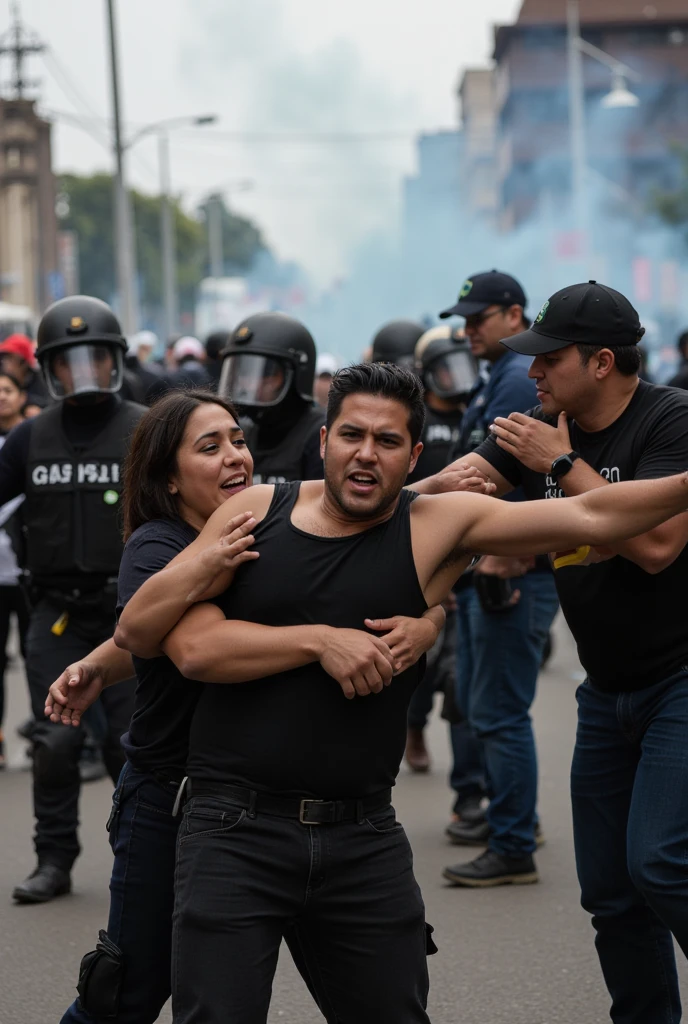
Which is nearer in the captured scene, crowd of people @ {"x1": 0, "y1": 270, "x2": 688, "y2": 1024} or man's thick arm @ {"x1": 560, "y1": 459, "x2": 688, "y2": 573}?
crowd of people @ {"x1": 0, "y1": 270, "x2": 688, "y2": 1024}

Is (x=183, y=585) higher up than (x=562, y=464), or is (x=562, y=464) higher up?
(x=562, y=464)

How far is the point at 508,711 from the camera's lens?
6020 millimetres

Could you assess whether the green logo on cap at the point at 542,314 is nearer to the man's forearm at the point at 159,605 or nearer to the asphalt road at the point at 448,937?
the man's forearm at the point at 159,605

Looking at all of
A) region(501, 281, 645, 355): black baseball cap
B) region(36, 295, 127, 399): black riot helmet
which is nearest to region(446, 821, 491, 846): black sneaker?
region(36, 295, 127, 399): black riot helmet

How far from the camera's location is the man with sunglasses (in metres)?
5.97

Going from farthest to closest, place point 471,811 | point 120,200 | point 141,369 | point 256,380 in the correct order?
point 120,200 < point 141,369 < point 471,811 < point 256,380

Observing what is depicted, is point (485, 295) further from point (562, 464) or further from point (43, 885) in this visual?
point (43, 885)

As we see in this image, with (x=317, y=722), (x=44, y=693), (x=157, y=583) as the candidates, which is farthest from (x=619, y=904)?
(x=44, y=693)

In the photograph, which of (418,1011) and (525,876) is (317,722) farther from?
(525,876)

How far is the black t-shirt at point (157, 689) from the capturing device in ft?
11.7

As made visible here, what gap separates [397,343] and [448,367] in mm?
1380

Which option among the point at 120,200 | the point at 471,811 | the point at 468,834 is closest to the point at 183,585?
the point at 468,834

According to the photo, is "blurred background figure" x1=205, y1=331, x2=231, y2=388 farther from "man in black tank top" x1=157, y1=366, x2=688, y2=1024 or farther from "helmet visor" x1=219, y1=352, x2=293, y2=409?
"man in black tank top" x1=157, y1=366, x2=688, y2=1024

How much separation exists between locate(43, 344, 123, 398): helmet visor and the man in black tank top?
292cm
